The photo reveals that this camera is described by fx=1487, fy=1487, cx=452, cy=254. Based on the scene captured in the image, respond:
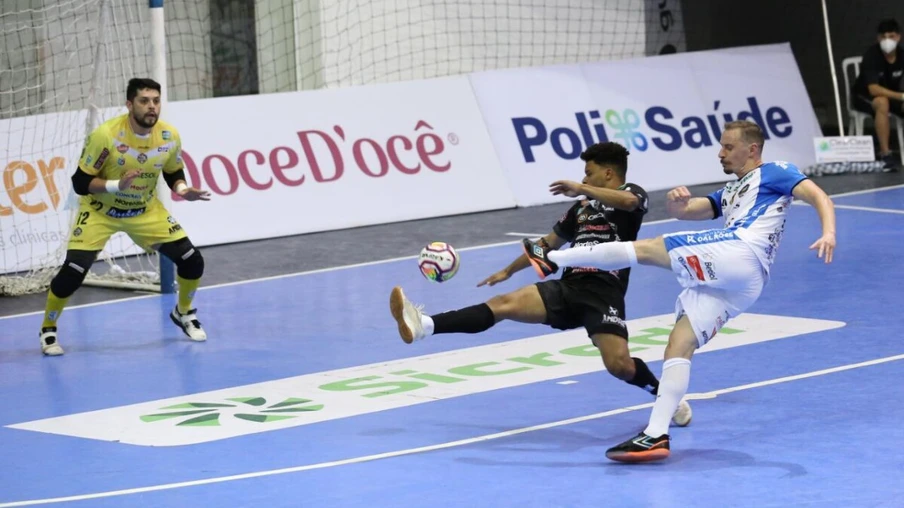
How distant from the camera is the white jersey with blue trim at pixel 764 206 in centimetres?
758

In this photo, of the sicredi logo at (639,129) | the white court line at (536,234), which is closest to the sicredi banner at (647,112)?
the sicredi logo at (639,129)

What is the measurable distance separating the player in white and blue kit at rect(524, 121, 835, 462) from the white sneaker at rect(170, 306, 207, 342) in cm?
400

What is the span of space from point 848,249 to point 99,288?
6929 millimetres

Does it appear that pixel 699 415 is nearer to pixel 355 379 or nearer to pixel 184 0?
pixel 355 379

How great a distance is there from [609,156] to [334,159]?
343 inches

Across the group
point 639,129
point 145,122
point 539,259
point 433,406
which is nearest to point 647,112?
point 639,129

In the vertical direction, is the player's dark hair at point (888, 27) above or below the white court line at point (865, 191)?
above

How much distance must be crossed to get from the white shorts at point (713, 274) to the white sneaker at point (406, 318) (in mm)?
1404

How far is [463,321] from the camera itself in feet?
26.4

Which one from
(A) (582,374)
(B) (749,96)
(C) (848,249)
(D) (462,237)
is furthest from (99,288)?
(B) (749,96)

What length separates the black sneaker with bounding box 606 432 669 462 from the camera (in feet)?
23.6

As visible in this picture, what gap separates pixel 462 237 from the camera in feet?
51.0

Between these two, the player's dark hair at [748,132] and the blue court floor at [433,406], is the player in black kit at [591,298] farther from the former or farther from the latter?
the player's dark hair at [748,132]

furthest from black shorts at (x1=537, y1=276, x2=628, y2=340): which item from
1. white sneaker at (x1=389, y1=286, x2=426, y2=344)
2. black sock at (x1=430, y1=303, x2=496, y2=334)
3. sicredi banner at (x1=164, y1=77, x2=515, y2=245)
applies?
sicredi banner at (x1=164, y1=77, x2=515, y2=245)
